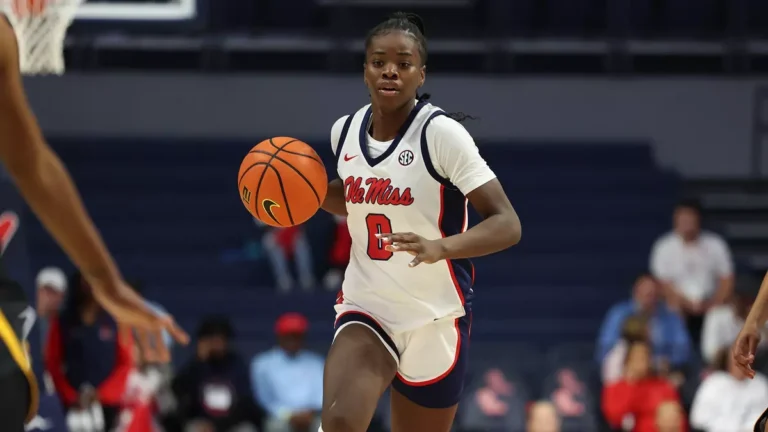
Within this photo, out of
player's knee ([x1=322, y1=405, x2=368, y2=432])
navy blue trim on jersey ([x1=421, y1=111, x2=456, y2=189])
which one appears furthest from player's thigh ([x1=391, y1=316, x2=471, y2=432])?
navy blue trim on jersey ([x1=421, y1=111, x2=456, y2=189])

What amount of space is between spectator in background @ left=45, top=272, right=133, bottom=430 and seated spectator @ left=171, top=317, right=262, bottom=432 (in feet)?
1.36

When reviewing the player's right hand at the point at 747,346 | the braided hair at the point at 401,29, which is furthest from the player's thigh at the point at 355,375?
the player's right hand at the point at 747,346

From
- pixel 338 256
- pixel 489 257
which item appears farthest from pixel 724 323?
pixel 338 256

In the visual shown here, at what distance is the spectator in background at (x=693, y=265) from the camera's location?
33.0 ft

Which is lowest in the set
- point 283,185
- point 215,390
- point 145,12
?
point 215,390

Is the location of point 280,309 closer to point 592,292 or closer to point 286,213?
point 592,292

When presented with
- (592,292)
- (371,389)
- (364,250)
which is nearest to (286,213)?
(364,250)

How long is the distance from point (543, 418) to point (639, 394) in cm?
69

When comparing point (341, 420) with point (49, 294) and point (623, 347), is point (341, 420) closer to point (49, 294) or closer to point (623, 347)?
point (623, 347)

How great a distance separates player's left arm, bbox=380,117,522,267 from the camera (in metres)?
4.02

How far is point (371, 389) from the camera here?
4.14m

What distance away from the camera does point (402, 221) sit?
4.28m

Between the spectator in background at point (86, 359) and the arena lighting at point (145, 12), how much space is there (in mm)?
2026

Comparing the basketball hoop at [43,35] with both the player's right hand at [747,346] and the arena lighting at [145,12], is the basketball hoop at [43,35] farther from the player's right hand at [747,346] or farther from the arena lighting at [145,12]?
the player's right hand at [747,346]
